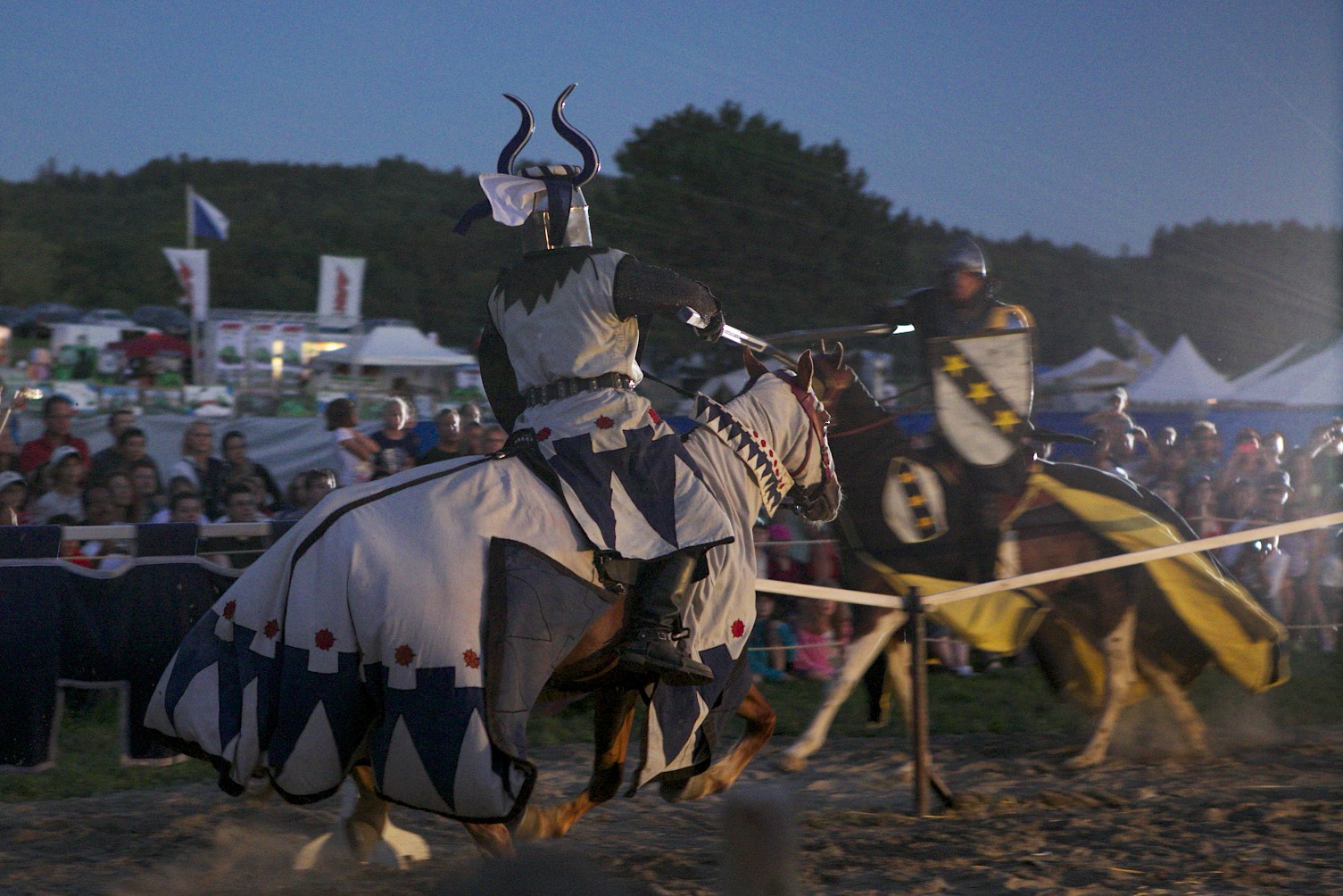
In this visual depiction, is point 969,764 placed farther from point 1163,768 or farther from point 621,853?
point 621,853

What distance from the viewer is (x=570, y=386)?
399 cm

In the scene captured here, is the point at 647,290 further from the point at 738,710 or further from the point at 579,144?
the point at 738,710

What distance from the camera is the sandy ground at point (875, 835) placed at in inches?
157

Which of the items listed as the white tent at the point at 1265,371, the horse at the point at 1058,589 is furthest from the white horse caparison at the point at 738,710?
the white tent at the point at 1265,371

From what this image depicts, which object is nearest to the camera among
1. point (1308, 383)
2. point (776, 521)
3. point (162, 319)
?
point (776, 521)

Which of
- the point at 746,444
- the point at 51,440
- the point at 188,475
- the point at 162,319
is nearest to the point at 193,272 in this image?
the point at 51,440

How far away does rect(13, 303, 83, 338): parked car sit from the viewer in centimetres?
4403

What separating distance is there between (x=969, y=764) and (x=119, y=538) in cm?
391

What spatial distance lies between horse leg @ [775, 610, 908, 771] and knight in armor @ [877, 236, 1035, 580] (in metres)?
0.53

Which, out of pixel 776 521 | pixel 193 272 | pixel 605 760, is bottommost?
pixel 605 760

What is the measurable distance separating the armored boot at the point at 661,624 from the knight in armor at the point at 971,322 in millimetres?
2521

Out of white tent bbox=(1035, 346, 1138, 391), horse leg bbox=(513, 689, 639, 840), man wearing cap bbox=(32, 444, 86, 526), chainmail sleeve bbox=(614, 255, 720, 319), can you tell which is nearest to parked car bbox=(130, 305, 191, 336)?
white tent bbox=(1035, 346, 1138, 391)

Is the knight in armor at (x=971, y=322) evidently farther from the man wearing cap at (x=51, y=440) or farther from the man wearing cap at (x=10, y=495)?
the man wearing cap at (x=51, y=440)

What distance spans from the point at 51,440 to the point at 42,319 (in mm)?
41400
